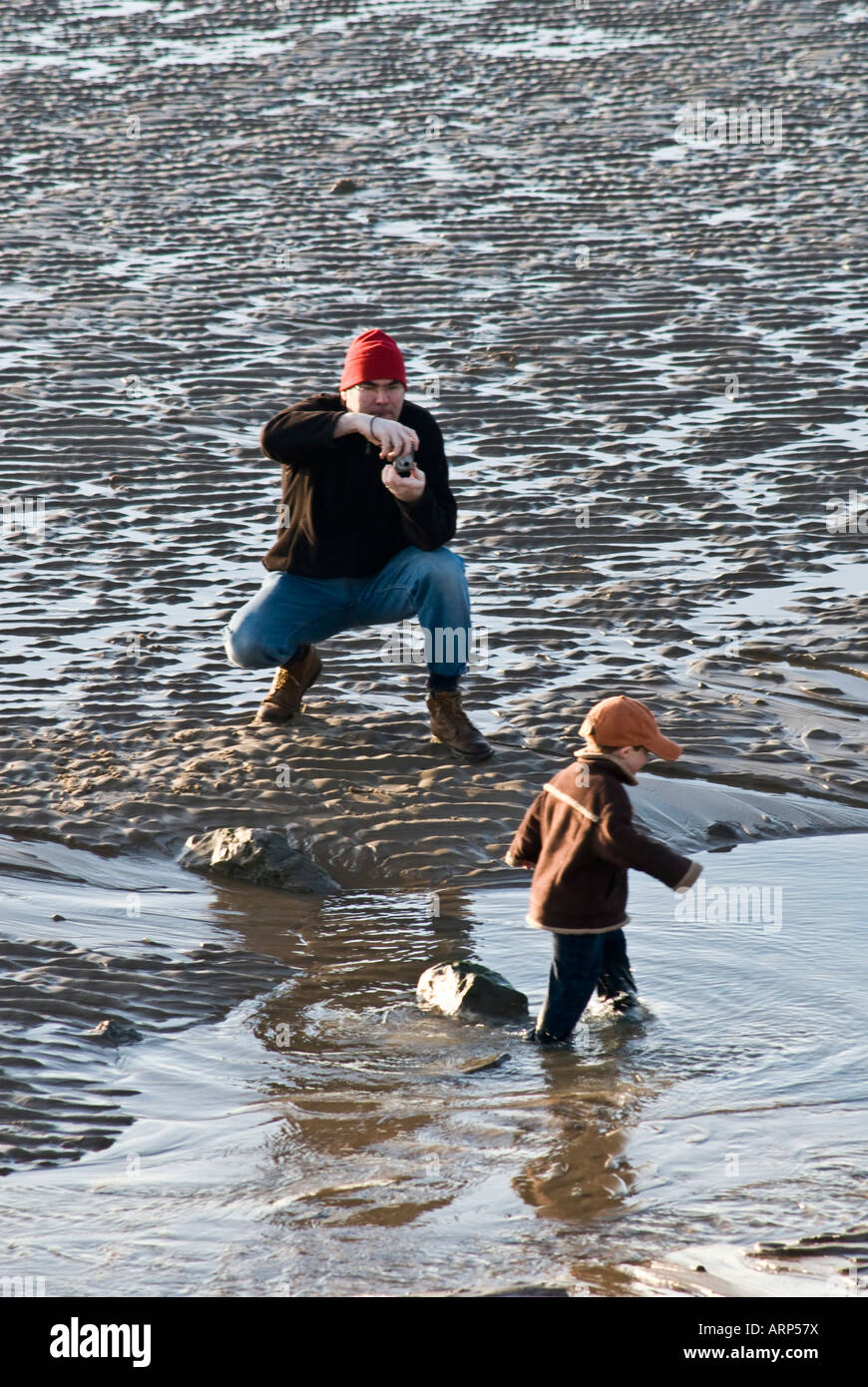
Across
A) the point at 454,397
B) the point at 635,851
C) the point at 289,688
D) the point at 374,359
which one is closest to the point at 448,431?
the point at 454,397

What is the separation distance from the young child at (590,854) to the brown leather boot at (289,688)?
2140mm

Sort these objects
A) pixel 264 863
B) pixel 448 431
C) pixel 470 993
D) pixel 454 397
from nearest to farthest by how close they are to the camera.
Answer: pixel 470 993 → pixel 264 863 → pixel 448 431 → pixel 454 397

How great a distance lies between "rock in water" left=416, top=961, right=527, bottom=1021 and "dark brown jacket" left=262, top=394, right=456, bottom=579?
195 cm

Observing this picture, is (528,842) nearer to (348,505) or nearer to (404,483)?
(404,483)

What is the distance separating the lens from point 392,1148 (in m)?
4.07

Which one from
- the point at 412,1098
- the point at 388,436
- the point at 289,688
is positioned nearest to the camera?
the point at 412,1098

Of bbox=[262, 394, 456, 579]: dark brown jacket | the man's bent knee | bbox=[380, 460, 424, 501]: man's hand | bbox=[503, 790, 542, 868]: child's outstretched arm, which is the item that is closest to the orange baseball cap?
bbox=[503, 790, 542, 868]: child's outstretched arm

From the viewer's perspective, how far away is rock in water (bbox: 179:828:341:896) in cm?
572

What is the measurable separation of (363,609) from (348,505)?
387 mm

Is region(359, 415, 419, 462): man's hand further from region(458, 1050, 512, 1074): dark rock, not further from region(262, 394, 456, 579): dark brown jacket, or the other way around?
region(458, 1050, 512, 1074): dark rock

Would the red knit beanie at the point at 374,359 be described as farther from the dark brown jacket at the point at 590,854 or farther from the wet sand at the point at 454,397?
the dark brown jacket at the point at 590,854

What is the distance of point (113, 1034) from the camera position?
4.65 metres

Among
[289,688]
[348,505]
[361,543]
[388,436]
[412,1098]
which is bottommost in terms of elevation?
[412,1098]

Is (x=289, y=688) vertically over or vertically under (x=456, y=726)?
over
